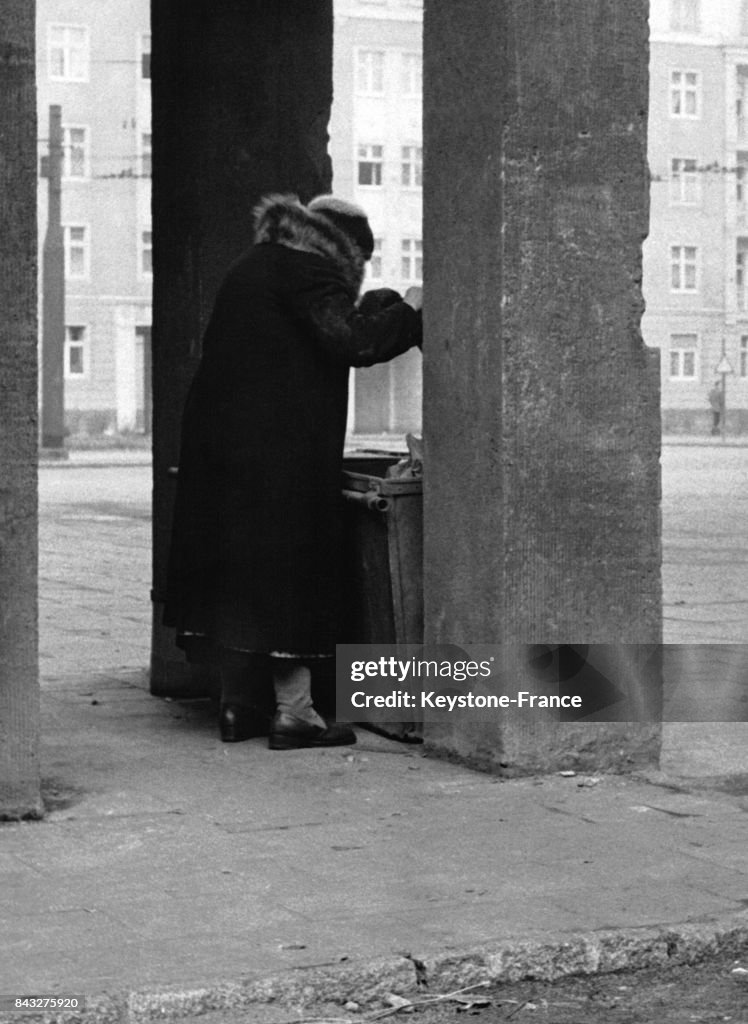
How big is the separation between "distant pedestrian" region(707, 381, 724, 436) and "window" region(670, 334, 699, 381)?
5018mm

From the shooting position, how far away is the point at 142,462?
4262cm

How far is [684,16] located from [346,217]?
67537mm

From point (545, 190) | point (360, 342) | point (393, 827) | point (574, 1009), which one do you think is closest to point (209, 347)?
point (360, 342)

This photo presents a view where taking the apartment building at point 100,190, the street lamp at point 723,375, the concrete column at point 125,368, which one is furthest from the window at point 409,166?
the street lamp at point 723,375

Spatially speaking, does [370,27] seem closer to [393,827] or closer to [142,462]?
[142,462]

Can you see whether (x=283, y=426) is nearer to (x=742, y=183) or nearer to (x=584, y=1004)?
(x=584, y=1004)

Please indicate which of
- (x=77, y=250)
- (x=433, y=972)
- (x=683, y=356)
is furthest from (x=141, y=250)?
(x=433, y=972)

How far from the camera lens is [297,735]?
24.7 ft

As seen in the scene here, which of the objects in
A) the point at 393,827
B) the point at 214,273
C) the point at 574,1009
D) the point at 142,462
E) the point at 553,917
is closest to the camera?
the point at 574,1009

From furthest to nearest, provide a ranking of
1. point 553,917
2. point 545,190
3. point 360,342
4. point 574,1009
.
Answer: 1. point 360,342
2. point 545,190
3. point 553,917
4. point 574,1009

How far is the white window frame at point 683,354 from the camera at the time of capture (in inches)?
2869

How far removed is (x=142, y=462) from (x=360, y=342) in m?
35.5

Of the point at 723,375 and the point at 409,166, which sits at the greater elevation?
the point at 409,166

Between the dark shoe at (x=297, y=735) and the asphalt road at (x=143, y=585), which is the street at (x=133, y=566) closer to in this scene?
the asphalt road at (x=143, y=585)
